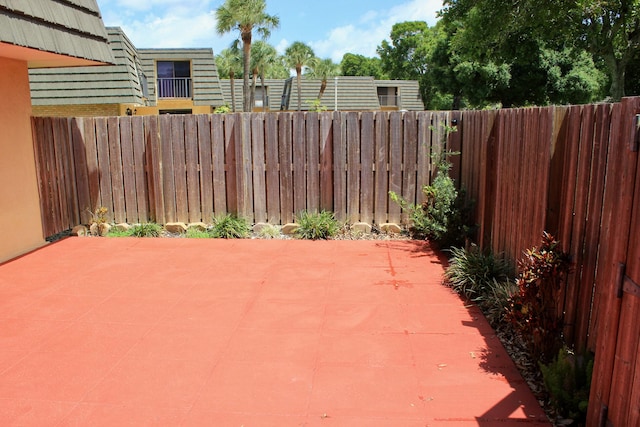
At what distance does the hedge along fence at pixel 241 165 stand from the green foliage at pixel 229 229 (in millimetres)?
293

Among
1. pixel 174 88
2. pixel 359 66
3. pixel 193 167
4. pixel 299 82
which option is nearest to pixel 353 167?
pixel 193 167

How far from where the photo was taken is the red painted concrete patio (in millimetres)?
3516

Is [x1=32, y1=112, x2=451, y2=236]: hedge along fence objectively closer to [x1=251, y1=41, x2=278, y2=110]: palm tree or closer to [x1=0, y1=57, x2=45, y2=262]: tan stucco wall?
[x1=0, y1=57, x2=45, y2=262]: tan stucco wall

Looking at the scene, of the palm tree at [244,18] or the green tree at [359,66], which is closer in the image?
the palm tree at [244,18]

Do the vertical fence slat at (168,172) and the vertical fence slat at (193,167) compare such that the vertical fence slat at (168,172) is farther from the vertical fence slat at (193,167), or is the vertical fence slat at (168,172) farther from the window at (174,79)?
the window at (174,79)

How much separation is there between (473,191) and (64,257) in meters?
6.10

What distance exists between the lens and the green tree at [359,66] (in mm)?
76250

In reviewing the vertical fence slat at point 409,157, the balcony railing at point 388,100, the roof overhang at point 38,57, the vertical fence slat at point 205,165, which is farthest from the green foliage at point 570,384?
the balcony railing at point 388,100

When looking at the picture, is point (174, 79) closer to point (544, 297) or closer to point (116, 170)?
point (116, 170)

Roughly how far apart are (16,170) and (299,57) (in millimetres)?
33625

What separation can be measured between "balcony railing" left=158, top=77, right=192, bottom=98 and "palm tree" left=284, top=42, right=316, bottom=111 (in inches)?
551

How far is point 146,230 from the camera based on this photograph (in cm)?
888

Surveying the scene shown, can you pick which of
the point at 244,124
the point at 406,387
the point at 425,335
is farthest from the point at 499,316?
the point at 244,124

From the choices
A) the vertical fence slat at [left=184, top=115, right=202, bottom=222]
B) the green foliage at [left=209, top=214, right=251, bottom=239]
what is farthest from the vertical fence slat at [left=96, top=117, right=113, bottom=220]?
the green foliage at [left=209, top=214, right=251, bottom=239]
